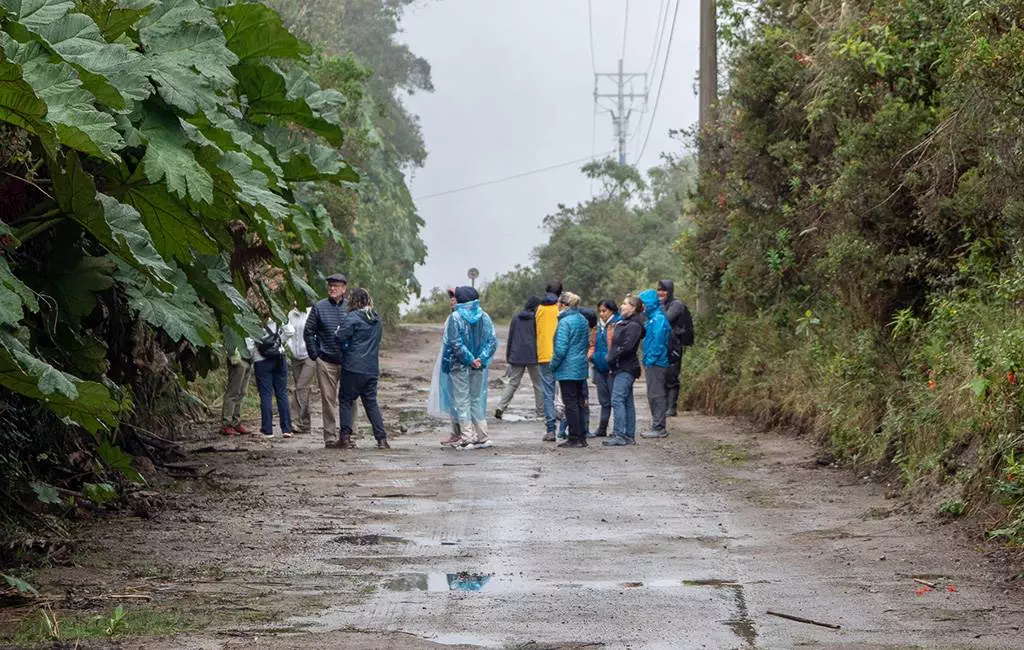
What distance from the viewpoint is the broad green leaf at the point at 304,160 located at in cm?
1162

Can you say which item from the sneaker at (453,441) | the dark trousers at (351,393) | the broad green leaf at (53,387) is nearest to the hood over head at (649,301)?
the sneaker at (453,441)

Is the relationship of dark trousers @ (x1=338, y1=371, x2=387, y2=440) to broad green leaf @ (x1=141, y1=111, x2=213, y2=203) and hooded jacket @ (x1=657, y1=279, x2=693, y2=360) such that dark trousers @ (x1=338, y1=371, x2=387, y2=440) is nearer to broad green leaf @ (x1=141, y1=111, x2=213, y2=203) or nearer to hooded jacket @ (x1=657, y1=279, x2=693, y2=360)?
hooded jacket @ (x1=657, y1=279, x2=693, y2=360)

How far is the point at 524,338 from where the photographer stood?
67.3 ft

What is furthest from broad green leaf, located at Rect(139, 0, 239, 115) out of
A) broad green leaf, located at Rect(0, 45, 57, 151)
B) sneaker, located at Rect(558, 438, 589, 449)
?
sneaker, located at Rect(558, 438, 589, 449)

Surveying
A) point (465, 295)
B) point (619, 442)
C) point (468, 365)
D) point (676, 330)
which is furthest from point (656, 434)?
point (465, 295)

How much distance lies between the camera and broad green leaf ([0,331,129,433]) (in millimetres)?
7625

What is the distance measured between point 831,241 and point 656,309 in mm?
3386

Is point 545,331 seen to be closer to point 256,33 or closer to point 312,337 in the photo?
point 312,337

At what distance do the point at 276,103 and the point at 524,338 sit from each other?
30.8ft

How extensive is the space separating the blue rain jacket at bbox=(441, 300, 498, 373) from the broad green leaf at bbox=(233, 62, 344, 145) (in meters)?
5.74

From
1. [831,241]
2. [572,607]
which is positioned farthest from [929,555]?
[831,241]

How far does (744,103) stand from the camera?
21359mm

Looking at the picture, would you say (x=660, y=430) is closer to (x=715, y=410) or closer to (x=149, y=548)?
(x=715, y=410)

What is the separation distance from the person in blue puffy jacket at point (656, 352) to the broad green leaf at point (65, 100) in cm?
1178
